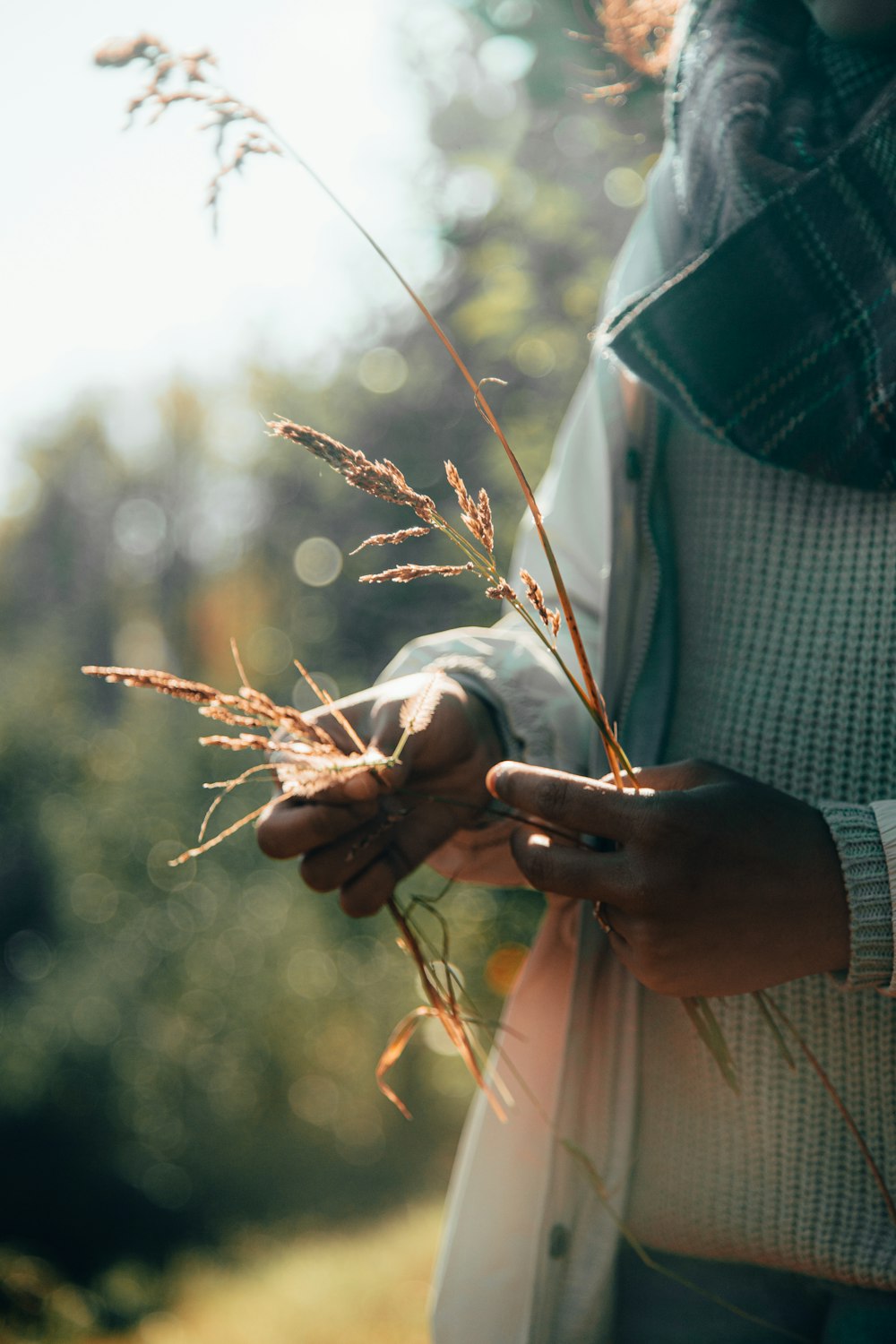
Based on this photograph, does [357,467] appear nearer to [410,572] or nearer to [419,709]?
[410,572]

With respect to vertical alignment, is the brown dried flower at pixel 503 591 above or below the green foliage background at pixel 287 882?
above

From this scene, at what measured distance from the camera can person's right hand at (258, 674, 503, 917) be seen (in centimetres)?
125

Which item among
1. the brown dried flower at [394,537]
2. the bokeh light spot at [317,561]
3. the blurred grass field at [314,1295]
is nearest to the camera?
the brown dried flower at [394,537]

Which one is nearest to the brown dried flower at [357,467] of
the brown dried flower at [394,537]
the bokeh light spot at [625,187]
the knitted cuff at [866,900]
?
the brown dried flower at [394,537]

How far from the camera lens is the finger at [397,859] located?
1.30 m

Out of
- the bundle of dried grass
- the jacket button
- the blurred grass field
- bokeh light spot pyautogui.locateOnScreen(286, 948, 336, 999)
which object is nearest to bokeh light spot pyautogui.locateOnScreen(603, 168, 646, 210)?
the bundle of dried grass

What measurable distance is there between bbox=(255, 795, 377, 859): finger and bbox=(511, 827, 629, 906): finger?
250 mm

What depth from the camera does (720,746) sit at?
146 centimetres

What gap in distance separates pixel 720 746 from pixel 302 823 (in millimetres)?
627

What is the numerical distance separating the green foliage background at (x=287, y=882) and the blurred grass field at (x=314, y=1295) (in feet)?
3.55

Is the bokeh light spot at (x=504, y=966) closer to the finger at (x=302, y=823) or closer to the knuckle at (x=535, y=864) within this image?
the finger at (x=302, y=823)

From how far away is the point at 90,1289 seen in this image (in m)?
6.13

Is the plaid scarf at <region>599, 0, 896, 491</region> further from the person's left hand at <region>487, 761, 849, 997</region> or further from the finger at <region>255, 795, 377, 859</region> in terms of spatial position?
the finger at <region>255, 795, 377, 859</region>

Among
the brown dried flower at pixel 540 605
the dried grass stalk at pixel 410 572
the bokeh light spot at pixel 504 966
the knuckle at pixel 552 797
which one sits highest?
the dried grass stalk at pixel 410 572
